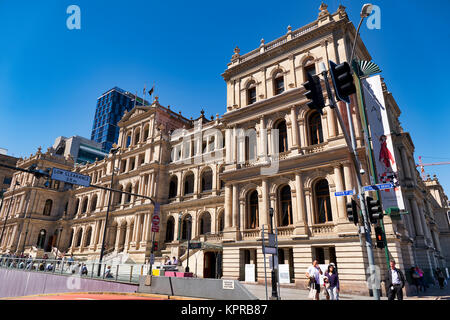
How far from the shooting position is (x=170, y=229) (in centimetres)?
3600

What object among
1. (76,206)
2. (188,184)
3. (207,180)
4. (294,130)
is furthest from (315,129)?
(76,206)

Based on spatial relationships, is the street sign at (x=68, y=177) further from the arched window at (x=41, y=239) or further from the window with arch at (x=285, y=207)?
the arched window at (x=41, y=239)

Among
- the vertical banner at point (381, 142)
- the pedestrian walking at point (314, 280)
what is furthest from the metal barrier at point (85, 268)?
the vertical banner at point (381, 142)

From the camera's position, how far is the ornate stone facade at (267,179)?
1897 centimetres

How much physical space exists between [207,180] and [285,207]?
15.7m

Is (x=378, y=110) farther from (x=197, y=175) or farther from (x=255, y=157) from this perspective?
(x=197, y=175)

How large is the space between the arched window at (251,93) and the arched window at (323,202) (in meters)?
10.4

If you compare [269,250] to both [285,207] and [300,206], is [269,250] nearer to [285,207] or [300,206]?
[300,206]

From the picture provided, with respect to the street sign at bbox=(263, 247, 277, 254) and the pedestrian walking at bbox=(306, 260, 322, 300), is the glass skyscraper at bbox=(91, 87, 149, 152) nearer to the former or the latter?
the street sign at bbox=(263, 247, 277, 254)

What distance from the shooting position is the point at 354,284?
16.6m

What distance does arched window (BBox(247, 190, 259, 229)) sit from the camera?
73.9 feet

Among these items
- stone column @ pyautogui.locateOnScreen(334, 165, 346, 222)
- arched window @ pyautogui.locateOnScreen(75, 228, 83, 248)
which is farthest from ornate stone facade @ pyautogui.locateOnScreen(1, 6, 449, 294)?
arched window @ pyautogui.locateOnScreen(75, 228, 83, 248)
